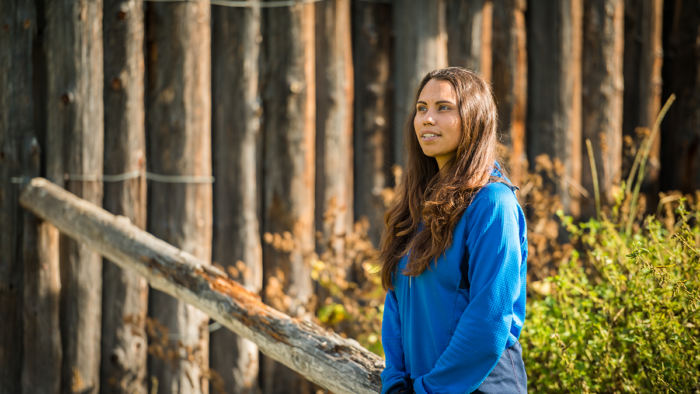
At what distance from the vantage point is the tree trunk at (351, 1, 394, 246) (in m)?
4.06

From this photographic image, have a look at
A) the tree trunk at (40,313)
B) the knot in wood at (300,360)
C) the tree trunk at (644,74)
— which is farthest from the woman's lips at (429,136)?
the tree trunk at (644,74)

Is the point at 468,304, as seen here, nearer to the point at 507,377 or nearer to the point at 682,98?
the point at 507,377

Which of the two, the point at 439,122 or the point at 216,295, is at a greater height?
the point at 439,122

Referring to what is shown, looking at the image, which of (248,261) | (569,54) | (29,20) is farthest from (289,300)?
(569,54)

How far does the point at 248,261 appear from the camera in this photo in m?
3.74

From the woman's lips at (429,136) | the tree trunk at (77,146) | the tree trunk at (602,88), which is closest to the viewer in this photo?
the woman's lips at (429,136)

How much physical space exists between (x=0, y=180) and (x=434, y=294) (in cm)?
315

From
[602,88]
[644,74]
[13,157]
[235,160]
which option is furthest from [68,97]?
[644,74]

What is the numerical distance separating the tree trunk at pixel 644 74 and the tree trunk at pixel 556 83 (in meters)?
0.73

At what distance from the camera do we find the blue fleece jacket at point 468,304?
5.37 feet

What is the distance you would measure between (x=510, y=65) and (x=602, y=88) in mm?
968

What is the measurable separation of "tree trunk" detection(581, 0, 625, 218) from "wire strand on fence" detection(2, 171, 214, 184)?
10.9 feet

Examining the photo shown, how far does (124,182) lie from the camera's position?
3.50 metres

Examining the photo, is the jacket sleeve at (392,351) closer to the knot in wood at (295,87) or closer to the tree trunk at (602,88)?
the knot in wood at (295,87)
